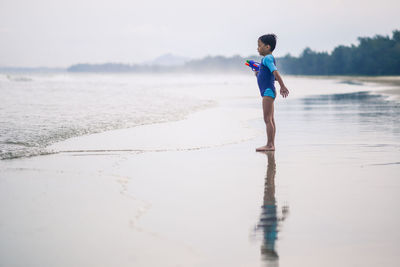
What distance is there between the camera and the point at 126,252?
2447 millimetres

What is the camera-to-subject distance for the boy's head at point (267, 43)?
20.7 ft

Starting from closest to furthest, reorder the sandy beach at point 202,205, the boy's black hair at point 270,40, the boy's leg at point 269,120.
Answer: the sandy beach at point 202,205
the boy's leg at point 269,120
the boy's black hair at point 270,40

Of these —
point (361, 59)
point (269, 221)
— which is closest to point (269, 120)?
point (269, 221)

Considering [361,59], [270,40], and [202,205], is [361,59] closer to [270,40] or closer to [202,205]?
[270,40]

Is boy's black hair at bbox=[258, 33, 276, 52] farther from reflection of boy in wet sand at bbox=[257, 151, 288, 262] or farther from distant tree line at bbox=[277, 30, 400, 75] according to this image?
distant tree line at bbox=[277, 30, 400, 75]

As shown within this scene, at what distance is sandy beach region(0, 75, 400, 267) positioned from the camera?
7.98 feet

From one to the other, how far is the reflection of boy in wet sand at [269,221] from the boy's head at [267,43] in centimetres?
276

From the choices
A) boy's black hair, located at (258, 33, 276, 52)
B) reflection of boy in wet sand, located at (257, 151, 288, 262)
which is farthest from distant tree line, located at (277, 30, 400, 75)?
reflection of boy in wet sand, located at (257, 151, 288, 262)

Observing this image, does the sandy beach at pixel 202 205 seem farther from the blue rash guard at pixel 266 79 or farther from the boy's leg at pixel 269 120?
the blue rash guard at pixel 266 79

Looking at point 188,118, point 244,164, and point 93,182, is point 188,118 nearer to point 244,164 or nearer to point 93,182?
point 244,164

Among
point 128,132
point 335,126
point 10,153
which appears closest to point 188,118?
point 128,132

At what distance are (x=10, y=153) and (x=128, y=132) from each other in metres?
2.70

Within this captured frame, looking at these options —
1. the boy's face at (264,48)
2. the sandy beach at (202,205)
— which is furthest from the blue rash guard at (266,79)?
the sandy beach at (202,205)

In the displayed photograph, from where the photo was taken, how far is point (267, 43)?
6.33m
